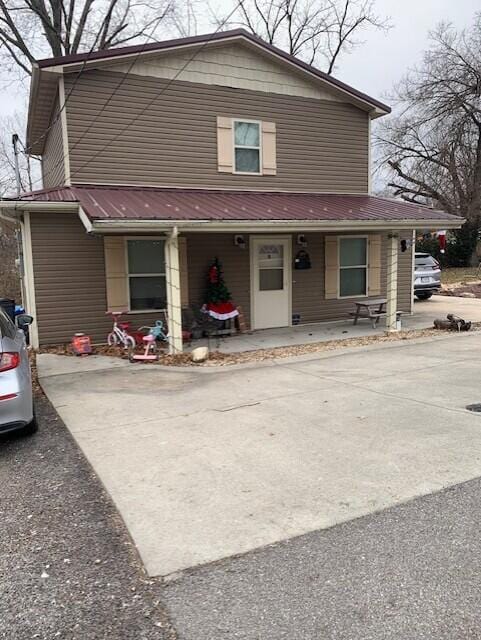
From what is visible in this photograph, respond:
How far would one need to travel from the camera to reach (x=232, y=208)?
9664 mm

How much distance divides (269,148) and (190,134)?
183 cm

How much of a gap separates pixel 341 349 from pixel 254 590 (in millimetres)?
7093

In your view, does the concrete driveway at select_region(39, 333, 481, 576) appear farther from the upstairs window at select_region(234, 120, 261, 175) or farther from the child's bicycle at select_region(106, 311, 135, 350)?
the upstairs window at select_region(234, 120, 261, 175)

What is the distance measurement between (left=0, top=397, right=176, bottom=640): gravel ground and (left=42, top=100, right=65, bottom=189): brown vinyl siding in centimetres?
795

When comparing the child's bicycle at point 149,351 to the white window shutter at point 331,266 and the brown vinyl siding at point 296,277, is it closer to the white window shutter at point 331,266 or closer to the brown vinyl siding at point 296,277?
the brown vinyl siding at point 296,277

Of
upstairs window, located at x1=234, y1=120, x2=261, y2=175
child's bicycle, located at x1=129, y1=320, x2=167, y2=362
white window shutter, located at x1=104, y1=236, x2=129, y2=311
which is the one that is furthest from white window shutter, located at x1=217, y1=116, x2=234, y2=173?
child's bicycle, located at x1=129, y1=320, x2=167, y2=362

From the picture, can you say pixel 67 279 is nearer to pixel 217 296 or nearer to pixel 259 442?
pixel 217 296

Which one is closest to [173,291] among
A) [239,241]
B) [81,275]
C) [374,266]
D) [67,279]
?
[81,275]

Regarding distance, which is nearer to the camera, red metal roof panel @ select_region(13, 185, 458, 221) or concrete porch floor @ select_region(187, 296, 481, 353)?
red metal roof panel @ select_region(13, 185, 458, 221)

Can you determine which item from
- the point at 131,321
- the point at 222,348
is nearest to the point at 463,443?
the point at 222,348

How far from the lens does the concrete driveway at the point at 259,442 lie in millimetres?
3328

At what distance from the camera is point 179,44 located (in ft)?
34.1

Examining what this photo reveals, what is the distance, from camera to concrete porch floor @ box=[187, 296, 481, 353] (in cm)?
994

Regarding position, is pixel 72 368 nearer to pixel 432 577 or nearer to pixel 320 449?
pixel 320 449
